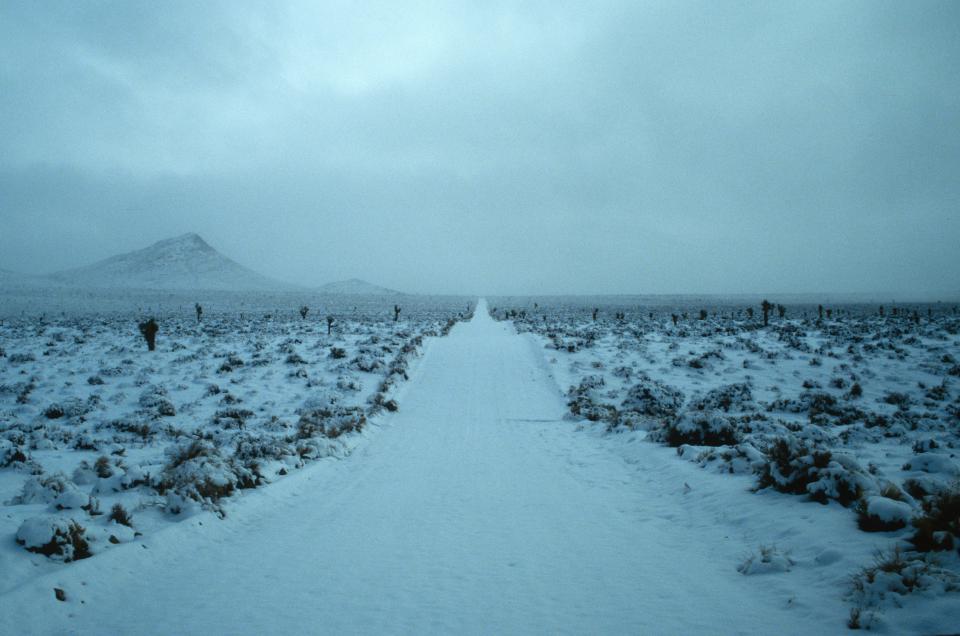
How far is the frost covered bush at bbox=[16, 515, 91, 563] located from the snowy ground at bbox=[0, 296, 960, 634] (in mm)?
141

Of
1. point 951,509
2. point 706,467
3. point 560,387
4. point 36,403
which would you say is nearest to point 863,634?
point 951,509

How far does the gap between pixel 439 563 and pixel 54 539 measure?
169 inches

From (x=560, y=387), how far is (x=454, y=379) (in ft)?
14.1

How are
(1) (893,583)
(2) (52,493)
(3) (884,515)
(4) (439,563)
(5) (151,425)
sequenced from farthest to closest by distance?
(5) (151,425) < (2) (52,493) < (4) (439,563) < (3) (884,515) < (1) (893,583)

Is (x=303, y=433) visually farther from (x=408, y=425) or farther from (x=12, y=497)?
(x=12, y=497)

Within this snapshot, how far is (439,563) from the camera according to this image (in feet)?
17.9

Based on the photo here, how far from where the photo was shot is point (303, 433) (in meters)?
11.1

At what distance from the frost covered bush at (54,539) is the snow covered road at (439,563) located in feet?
1.02

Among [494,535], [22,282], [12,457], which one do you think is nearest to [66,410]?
[12,457]

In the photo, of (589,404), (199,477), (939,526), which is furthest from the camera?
(589,404)

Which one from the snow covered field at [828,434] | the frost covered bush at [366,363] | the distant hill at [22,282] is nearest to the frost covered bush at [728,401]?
the snow covered field at [828,434]

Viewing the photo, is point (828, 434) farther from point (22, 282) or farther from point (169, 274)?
point (169, 274)

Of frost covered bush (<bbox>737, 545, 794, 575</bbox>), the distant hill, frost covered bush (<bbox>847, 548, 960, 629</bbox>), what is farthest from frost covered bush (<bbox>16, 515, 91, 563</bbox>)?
the distant hill

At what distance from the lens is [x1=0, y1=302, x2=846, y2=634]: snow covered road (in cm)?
430
